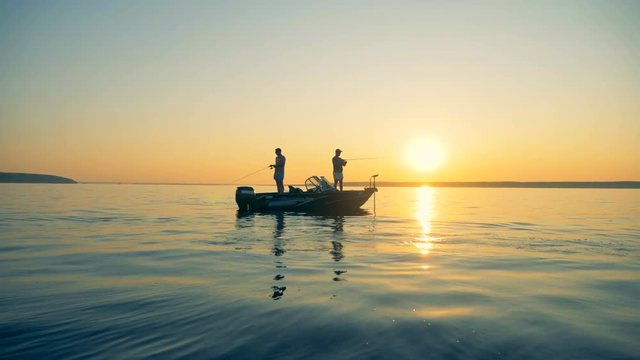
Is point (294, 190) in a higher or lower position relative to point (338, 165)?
lower

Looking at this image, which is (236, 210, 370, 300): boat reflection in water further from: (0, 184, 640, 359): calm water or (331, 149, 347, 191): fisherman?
(331, 149, 347, 191): fisherman

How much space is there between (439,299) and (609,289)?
3.45 meters

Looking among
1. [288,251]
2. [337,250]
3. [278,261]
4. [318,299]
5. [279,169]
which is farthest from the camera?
[279,169]

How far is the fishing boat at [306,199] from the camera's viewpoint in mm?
25953

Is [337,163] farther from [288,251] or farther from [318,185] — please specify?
[288,251]

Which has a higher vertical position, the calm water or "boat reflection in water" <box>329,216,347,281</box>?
"boat reflection in water" <box>329,216,347,281</box>

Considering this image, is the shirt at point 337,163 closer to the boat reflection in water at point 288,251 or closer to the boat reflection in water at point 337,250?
the boat reflection in water at point 288,251

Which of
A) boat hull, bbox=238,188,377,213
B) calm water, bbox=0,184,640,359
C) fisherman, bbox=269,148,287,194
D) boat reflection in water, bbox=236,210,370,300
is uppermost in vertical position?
fisherman, bbox=269,148,287,194

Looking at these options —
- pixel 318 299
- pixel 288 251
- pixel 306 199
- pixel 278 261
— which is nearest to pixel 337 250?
pixel 288 251

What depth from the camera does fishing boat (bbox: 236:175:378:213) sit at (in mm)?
25953

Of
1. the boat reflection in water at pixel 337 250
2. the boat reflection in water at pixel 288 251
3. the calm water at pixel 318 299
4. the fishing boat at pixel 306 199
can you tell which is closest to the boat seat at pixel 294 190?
the fishing boat at pixel 306 199

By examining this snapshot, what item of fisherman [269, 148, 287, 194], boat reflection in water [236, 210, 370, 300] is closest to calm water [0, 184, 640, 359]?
boat reflection in water [236, 210, 370, 300]

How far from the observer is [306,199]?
2591cm

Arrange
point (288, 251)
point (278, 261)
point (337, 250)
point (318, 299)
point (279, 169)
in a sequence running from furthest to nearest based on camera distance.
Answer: point (279, 169), point (337, 250), point (288, 251), point (278, 261), point (318, 299)
